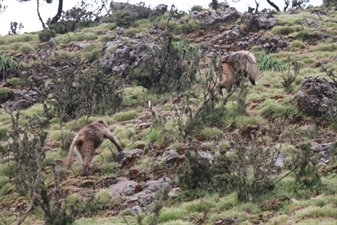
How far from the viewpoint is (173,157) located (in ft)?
30.8

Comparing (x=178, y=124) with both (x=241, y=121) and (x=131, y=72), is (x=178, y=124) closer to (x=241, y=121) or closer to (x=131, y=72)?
(x=241, y=121)

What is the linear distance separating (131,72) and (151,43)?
214 centimetres

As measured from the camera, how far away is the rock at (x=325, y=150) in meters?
8.43

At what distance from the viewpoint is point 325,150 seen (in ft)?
28.7

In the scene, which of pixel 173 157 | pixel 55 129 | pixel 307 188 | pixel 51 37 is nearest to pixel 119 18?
pixel 51 37

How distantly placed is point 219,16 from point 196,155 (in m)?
15.9

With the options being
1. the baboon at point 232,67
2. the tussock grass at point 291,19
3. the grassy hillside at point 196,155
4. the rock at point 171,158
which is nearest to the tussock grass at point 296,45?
the grassy hillside at point 196,155

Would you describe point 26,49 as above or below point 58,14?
below

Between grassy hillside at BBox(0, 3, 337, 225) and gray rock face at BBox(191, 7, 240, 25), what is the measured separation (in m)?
4.72

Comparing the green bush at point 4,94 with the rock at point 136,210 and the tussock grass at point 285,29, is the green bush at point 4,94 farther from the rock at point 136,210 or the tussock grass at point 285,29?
the rock at point 136,210

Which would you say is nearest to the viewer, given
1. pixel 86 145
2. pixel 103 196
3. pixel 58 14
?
pixel 103 196

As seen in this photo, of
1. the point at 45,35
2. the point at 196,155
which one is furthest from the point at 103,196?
the point at 45,35

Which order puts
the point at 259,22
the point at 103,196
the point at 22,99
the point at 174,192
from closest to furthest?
the point at 174,192 → the point at 103,196 → the point at 22,99 → the point at 259,22

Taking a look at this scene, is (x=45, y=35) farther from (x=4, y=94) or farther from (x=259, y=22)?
(x=259, y=22)
